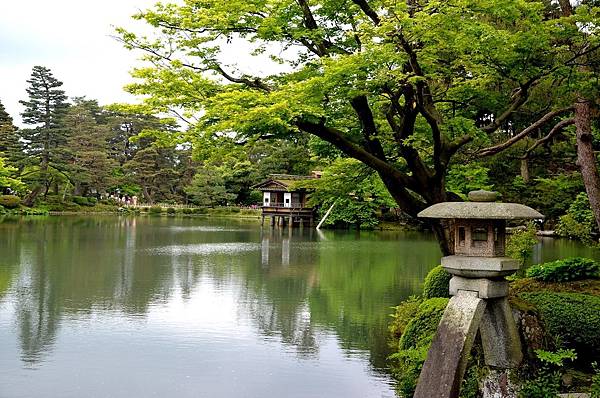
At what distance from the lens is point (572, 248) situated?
1977 cm

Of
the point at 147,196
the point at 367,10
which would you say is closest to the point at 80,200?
the point at 147,196

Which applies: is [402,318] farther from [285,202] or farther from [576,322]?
[285,202]

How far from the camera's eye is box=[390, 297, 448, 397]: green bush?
5.27 meters

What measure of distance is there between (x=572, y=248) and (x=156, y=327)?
16333 mm

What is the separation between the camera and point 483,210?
4.03 m

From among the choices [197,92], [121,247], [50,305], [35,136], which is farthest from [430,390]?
[35,136]

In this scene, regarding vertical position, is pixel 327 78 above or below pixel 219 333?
above

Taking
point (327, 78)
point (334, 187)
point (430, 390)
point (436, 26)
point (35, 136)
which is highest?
Answer: point (35, 136)

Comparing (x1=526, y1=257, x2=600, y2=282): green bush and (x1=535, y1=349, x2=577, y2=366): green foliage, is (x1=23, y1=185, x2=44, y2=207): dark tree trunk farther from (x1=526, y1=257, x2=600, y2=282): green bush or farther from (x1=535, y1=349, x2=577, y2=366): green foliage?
(x1=535, y1=349, x2=577, y2=366): green foliage

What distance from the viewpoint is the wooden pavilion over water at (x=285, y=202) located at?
33.9 meters

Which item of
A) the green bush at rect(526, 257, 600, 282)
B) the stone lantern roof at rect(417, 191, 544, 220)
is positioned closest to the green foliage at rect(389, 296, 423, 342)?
the green bush at rect(526, 257, 600, 282)

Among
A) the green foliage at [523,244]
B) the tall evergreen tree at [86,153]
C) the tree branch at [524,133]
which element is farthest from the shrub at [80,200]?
the tree branch at [524,133]

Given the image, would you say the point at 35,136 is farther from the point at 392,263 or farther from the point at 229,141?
the point at 229,141

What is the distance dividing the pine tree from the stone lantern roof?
3819cm
